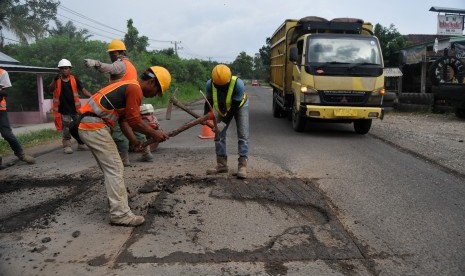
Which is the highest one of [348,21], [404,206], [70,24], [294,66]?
[70,24]

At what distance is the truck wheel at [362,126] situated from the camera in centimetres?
1007

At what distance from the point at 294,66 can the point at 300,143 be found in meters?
2.49

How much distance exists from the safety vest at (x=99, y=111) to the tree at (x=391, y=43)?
24.8 metres

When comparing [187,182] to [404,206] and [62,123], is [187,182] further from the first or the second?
[62,123]

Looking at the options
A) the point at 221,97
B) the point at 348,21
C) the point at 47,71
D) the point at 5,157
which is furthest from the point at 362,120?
the point at 47,71

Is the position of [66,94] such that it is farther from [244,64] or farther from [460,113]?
[244,64]

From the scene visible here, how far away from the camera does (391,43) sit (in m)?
28.0

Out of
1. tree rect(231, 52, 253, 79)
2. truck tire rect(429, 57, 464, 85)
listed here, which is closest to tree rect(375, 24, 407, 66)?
truck tire rect(429, 57, 464, 85)

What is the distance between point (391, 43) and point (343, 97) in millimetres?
21081

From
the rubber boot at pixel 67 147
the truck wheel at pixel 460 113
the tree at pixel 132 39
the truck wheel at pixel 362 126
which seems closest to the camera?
the rubber boot at pixel 67 147

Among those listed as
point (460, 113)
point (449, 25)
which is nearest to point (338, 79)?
point (460, 113)

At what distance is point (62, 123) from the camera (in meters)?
8.11

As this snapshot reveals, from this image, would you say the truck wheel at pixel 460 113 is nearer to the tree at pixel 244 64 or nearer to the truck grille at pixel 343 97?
the truck grille at pixel 343 97

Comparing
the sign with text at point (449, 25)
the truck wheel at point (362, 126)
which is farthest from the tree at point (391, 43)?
the truck wheel at point (362, 126)
